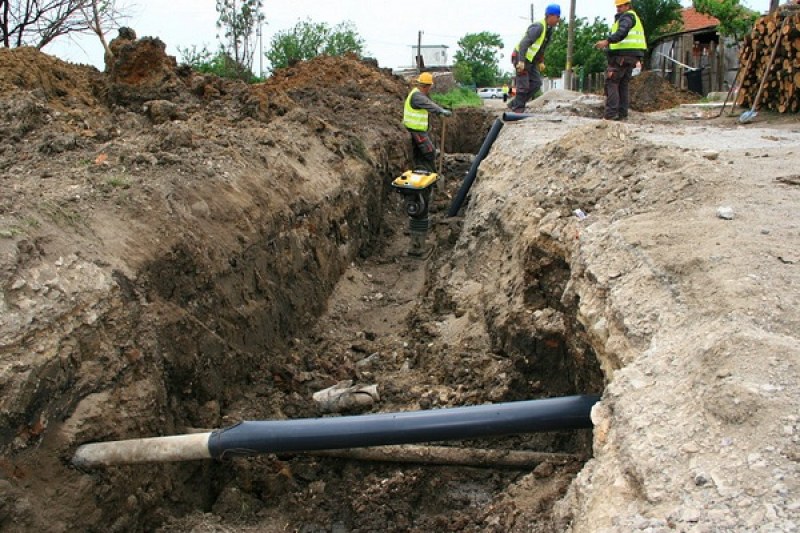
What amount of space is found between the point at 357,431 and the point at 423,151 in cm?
922

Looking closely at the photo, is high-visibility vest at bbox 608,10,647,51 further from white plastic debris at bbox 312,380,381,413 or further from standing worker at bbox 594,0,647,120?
white plastic debris at bbox 312,380,381,413

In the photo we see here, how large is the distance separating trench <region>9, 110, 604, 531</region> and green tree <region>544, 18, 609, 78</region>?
29.7 meters

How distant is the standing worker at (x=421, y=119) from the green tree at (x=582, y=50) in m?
23.3

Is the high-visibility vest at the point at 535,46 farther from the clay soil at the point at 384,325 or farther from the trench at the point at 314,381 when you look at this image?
the trench at the point at 314,381

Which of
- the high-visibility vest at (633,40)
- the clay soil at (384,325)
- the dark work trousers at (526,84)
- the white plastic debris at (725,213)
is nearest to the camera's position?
the clay soil at (384,325)

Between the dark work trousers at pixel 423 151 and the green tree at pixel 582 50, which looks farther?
the green tree at pixel 582 50

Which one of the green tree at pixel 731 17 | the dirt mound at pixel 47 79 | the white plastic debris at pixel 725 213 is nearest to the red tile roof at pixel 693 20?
the green tree at pixel 731 17

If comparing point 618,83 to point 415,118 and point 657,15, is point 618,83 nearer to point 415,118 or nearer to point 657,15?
point 415,118

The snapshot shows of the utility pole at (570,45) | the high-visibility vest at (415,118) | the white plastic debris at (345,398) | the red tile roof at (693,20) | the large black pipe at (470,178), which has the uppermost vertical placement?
the red tile roof at (693,20)

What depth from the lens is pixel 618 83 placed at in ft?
33.1

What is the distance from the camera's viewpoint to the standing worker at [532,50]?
35.0 ft

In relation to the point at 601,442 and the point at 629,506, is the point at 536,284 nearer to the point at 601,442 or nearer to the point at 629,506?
the point at 601,442

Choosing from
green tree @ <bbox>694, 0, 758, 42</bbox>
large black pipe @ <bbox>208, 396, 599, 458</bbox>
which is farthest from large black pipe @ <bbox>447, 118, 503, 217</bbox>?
green tree @ <bbox>694, 0, 758, 42</bbox>

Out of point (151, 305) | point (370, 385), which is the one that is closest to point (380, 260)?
point (370, 385)
